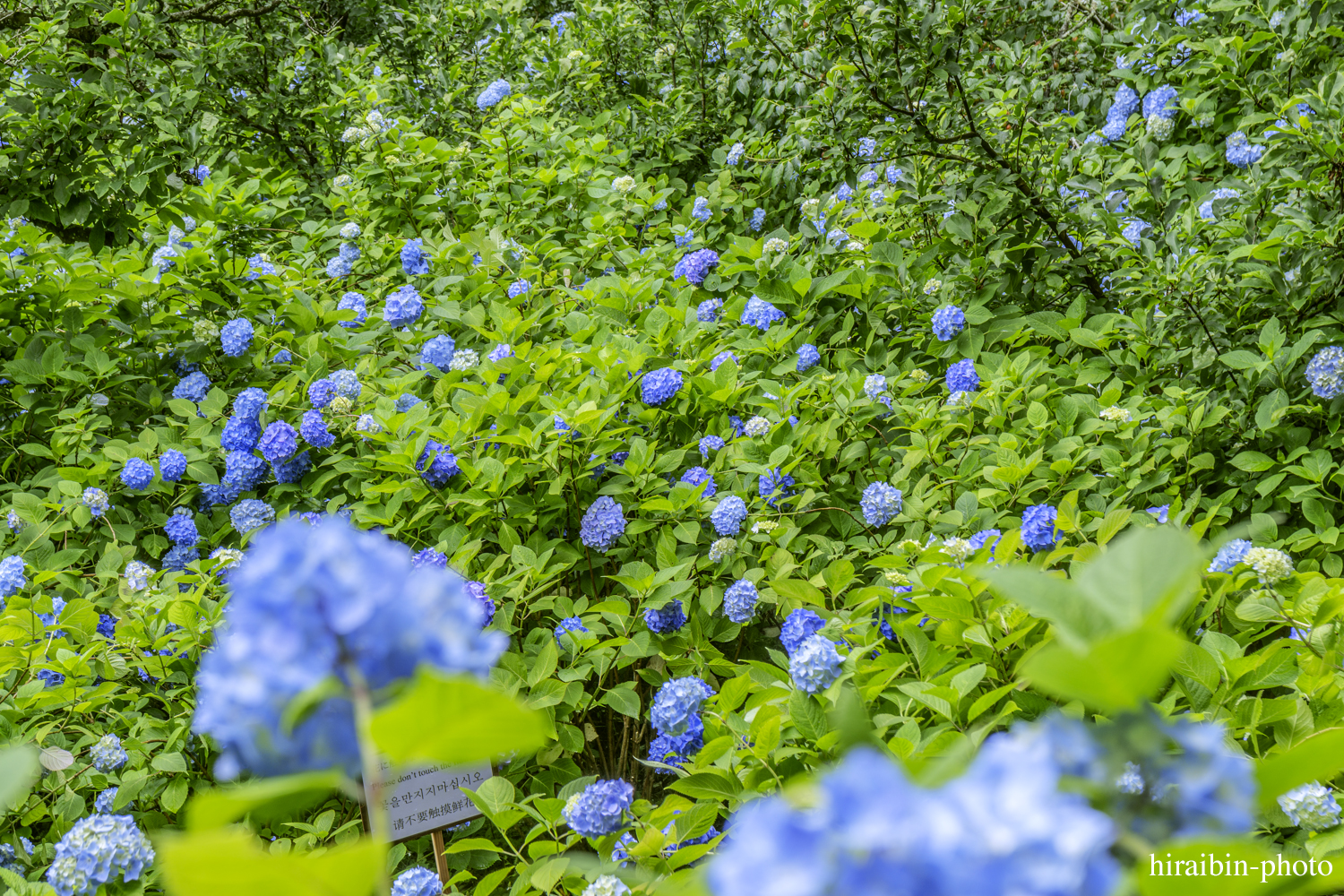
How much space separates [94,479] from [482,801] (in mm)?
1655

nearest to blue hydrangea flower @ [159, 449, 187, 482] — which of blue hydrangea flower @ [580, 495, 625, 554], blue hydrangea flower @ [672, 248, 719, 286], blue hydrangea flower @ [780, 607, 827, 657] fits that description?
blue hydrangea flower @ [580, 495, 625, 554]

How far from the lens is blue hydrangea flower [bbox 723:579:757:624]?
1.94m

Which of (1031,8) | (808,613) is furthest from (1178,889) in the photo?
(1031,8)

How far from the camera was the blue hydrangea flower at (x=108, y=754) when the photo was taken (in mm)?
1711

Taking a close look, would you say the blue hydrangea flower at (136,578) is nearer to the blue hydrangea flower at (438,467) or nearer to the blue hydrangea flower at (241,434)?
the blue hydrangea flower at (241,434)

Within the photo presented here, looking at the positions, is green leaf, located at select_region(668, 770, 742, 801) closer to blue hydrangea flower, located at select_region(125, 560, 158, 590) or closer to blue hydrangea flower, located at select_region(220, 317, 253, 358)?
blue hydrangea flower, located at select_region(125, 560, 158, 590)

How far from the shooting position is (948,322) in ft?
8.43

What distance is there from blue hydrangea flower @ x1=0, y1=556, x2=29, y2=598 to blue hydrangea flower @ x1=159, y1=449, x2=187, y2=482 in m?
0.41

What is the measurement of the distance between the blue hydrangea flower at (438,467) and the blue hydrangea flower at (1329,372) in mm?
1854

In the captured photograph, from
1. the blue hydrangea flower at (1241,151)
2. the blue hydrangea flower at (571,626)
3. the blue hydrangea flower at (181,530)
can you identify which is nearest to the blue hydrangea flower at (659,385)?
the blue hydrangea flower at (571,626)

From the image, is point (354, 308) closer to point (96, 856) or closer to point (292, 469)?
point (292, 469)

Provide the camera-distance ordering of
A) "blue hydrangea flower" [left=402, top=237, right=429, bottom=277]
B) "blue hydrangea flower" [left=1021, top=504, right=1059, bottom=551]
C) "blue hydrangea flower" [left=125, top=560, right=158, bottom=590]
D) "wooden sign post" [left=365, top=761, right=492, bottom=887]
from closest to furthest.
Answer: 1. "wooden sign post" [left=365, top=761, right=492, bottom=887]
2. "blue hydrangea flower" [left=1021, top=504, right=1059, bottom=551]
3. "blue hydrangea flower" [left=125, top=560, right=158, bottom=590]
4. "blue hydrangea flower" [left=402, top=237, right=429, bottom=277]

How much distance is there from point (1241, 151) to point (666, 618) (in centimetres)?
217

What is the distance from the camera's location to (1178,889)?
34 centimetres
